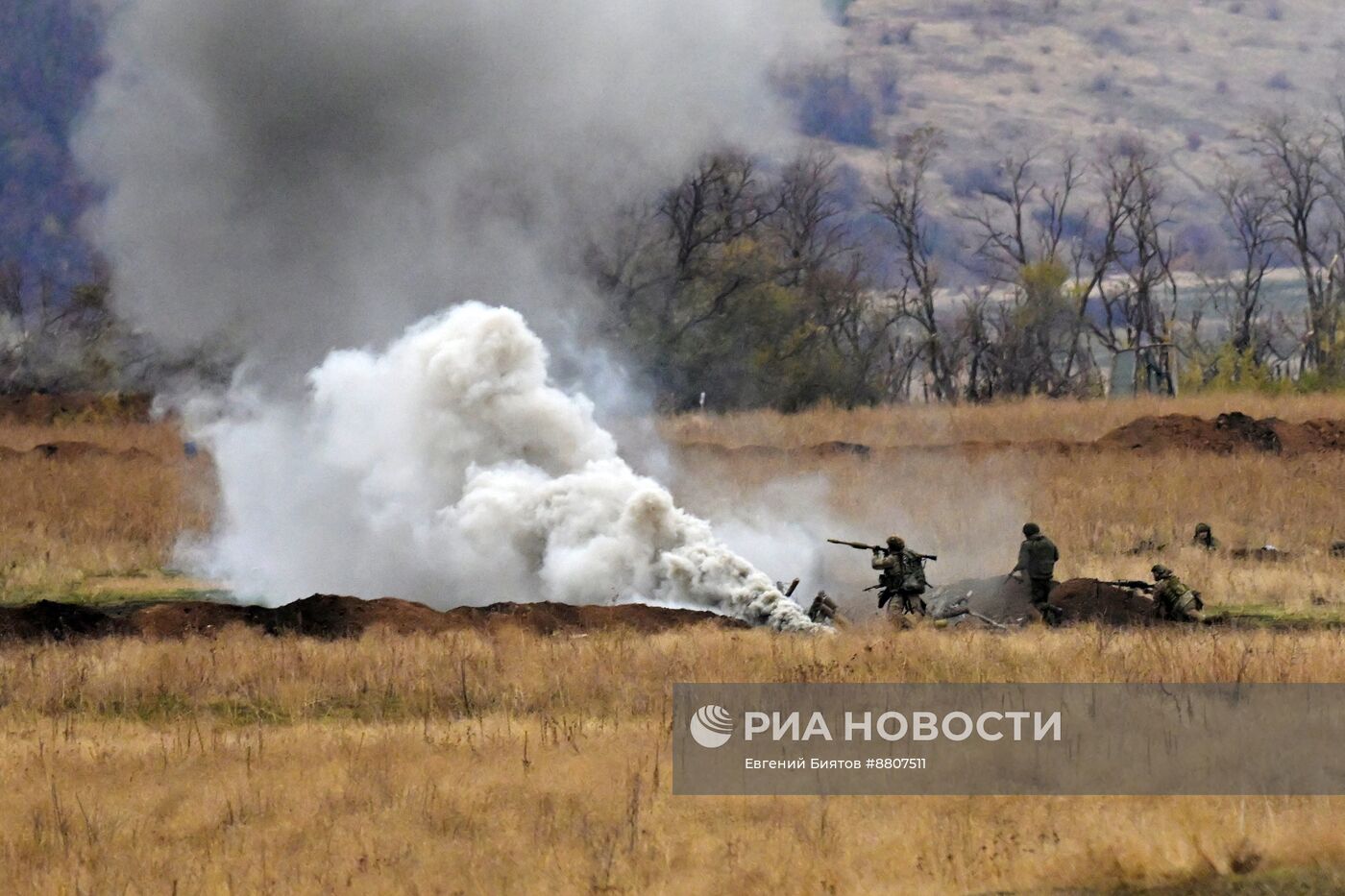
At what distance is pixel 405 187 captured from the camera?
2905cm

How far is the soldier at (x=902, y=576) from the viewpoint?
76.4 ft

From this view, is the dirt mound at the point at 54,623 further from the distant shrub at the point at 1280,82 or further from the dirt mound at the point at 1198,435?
the distant shrub at the point at 1280,82

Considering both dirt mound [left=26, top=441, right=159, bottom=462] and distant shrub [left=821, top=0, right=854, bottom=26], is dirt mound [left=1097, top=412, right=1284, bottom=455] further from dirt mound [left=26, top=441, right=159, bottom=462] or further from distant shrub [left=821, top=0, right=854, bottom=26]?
distant shrub [left=821, top=0, right=854, bottom=26]

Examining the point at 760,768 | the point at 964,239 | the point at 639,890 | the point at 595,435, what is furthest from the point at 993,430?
the point at 964,239

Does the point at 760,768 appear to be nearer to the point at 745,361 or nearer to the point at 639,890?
the point at 639,890

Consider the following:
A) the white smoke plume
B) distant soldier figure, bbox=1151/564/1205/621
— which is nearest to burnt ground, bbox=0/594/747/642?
the white smoke plume

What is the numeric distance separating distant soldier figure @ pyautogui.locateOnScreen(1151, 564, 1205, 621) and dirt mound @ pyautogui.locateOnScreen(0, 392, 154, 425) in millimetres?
41058

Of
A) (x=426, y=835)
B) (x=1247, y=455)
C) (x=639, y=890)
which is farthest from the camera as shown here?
(x=1247, y=455)

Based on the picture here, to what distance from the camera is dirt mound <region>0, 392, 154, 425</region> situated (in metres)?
57.8

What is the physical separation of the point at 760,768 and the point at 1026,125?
6440 inches

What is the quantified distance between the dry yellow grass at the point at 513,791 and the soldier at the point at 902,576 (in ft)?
10.1

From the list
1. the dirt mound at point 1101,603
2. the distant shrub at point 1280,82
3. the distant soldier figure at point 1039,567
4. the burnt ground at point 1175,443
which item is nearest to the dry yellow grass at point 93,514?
the burnt ground at point 1175,443

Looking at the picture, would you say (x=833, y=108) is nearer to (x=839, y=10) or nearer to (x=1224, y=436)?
(x=839, y=10)

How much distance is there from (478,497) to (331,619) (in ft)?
12.3
